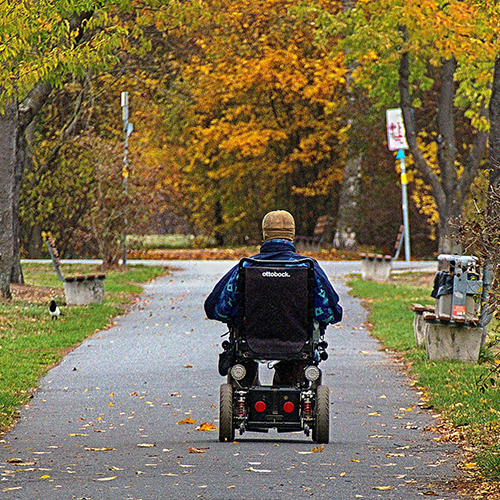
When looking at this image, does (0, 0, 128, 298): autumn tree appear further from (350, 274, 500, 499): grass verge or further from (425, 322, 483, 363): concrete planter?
(425, 322, 483, 363): concrete planter

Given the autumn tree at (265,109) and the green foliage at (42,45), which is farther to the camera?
the autumn tree at (265,109)

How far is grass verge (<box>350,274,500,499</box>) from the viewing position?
6693 millimetres

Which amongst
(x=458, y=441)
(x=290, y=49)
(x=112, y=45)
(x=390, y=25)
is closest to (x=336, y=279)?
(x=390, y=25)

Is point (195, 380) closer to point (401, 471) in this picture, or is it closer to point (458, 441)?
point (458, 441)

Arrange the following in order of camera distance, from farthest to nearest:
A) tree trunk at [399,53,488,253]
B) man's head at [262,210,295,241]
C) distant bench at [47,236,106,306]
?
tree trunk at [399,53,488,253]
distant bench at [47,236,106,306]
man's head at [262,210,295,241]

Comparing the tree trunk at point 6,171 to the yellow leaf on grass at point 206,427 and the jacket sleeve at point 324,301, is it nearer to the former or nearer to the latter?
the yellow leaf on grass at point 206,427

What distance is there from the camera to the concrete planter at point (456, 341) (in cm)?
1139

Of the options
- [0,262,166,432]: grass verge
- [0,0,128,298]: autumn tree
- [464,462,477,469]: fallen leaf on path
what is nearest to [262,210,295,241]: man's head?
[464,462,477,469]: fallen leaf on path

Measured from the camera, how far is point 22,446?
24.7 ft

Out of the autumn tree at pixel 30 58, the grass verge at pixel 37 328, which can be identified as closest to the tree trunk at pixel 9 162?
the autumn tree at pixel 30 58

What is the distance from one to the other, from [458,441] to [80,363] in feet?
17.4

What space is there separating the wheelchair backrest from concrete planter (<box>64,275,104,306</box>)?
427 inches

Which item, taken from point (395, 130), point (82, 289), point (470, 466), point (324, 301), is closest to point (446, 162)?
point (395, 130)

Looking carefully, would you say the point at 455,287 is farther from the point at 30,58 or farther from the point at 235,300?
the point at 30,58
